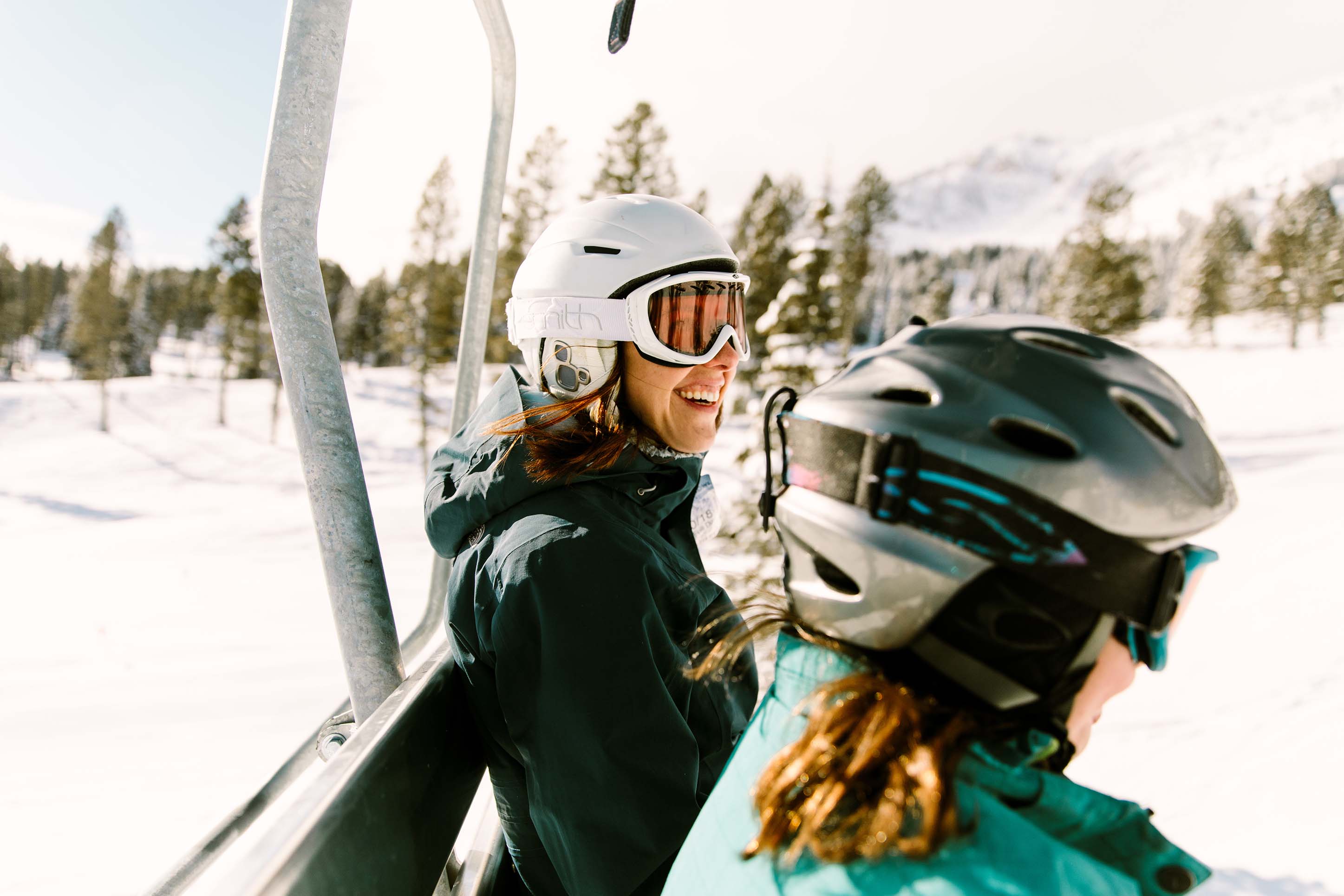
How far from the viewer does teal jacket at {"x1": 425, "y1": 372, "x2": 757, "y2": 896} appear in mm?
1416

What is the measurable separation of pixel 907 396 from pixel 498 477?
96 cm

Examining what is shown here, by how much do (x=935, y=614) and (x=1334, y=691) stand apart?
707 cm

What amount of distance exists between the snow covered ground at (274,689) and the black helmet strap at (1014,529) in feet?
5.46

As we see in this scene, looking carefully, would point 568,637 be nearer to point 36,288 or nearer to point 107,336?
point 107,336

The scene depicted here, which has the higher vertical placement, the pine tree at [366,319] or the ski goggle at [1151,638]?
the pine tree at [366,319]

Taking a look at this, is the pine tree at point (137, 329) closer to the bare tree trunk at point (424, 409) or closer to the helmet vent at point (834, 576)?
the bare tree trunk at point (424, 409)

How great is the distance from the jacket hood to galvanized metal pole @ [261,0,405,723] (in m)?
0.21

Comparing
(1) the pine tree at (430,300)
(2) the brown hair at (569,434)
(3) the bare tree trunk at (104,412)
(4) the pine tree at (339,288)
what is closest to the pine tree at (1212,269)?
(1) the pine tree at (430,300)

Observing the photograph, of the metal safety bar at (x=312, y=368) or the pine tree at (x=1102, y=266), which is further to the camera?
the pine tree at (x=1102, y=266)

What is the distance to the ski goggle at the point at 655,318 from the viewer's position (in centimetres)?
202

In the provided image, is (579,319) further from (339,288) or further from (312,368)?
(339,288)

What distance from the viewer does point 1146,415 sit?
3.12ft

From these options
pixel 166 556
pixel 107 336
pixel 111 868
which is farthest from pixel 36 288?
pixel 111 868

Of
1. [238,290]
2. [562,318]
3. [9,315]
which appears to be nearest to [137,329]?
[9,315]
